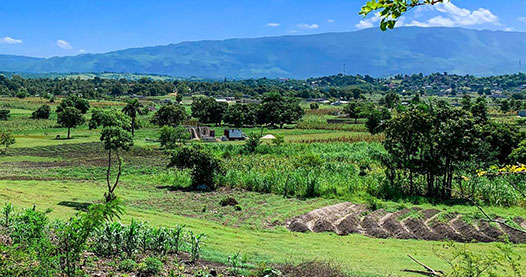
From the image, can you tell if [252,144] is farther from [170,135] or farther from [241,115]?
[241,115]

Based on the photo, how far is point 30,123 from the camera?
259 ft

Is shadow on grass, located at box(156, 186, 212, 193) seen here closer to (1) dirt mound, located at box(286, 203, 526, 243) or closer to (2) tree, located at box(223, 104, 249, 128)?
(1) dirt mound, located at box(286, 203, 526, 243)

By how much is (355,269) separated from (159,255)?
5162 millimetres

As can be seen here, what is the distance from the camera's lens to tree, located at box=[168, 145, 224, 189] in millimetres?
29438

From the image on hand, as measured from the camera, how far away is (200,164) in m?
29.7

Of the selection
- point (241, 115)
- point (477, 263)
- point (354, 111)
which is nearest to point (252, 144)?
point (241, 115)

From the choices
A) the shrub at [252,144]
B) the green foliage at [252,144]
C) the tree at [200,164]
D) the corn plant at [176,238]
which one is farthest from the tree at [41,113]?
the corn plant at [176,238]

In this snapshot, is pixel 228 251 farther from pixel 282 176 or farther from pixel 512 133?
pixel 512 133

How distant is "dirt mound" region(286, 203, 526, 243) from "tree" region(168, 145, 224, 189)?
10.1m

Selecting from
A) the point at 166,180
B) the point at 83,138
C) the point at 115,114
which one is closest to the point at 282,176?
the point at 166,180

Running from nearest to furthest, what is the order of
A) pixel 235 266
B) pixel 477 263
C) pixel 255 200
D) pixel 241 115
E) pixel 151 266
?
pixel 477 263 → pixel 151 266 → pixel 235 266 → pixel 255 200 → pixel 241 115

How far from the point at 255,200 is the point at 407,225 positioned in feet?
31.5

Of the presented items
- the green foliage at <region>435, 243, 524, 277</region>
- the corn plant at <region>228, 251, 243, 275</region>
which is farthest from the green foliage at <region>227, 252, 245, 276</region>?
the green foliage at <region>435, 243, 524, 277</region>

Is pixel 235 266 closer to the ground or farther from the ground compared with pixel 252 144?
farther from the ground
